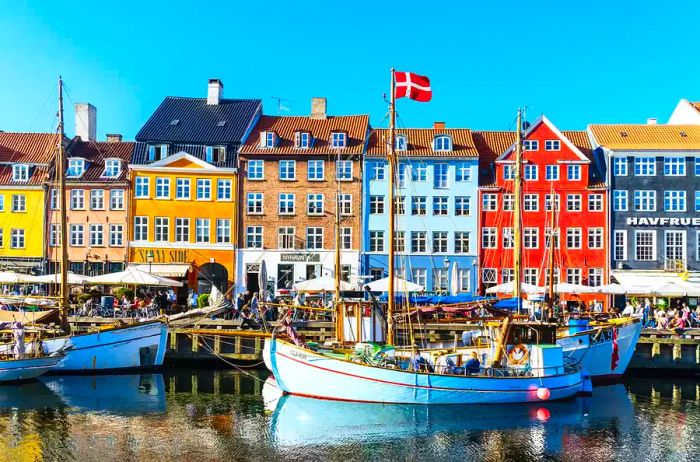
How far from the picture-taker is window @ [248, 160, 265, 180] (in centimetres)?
5003

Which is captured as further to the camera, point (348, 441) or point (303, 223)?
point (303, 223)

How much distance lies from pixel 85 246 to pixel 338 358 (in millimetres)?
28655

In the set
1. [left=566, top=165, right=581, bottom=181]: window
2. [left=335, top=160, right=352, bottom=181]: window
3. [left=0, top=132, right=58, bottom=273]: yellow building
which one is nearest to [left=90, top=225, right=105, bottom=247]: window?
[left=0, top=132, right=58, bottom=273]: yellow building

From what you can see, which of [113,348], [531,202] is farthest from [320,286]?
[531,202]

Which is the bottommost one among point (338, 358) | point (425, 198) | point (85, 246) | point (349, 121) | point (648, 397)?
point (648, 397)

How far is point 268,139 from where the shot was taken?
50344mm

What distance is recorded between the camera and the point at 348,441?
21922 mm

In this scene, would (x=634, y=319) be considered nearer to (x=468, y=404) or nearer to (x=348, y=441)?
(x=468, y=404)

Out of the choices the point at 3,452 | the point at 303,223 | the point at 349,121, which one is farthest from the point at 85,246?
the point at 3,452

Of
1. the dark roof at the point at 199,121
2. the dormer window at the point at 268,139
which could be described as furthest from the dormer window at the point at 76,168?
the dormer window at the point at 268,139

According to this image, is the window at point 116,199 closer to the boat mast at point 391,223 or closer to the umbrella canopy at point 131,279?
the umbrella canopy at point 131,279

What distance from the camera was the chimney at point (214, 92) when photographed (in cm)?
5416

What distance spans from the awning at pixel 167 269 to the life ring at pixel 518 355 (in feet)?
85.4

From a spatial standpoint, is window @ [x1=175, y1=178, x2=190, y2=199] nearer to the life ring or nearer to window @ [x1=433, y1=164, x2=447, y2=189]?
window @ [x1=433, y1=164, x2=447, y2=189]
